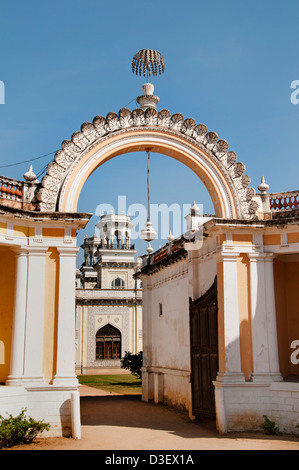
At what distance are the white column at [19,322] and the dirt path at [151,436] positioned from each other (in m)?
1.47

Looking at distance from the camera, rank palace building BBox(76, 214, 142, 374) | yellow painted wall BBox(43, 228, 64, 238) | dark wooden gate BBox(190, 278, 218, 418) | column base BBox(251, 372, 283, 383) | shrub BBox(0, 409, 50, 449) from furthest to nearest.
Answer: palace building BBox(76, 214, 142, 374)
dark wooden gate BBox(190, 278, 218, 418)
column base BBox(251, 372, 283, 383)
yellow painted wall BBox(43, 228, 64, 238)
shrub BBox(0, 409, 50, 449)

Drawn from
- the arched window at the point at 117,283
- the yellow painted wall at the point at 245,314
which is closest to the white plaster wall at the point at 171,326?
the yellow painted wall at the point at 245,314

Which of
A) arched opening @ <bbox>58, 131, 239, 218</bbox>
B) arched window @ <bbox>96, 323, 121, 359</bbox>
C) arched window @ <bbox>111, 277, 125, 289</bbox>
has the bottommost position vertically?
arched window @ <bbox>96, 323, 121, 359</bbox>

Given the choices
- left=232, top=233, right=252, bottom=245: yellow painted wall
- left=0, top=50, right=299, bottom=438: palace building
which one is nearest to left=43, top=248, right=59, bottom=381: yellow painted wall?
left=0, top=50, right=299, bottom=438: palace building

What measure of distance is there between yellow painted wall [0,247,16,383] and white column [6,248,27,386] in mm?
857

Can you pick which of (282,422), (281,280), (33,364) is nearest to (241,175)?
(281,280)

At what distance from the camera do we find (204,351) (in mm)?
13086

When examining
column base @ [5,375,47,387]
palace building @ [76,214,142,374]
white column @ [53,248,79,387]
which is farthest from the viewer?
palace building @ [76,214,142,374]

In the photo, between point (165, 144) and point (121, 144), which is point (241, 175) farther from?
point (121, 144)

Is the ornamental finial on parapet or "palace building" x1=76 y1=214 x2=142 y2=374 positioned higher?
the ornamental finial on parapet

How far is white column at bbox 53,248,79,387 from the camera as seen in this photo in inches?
442

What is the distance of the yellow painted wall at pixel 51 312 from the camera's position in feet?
37.2

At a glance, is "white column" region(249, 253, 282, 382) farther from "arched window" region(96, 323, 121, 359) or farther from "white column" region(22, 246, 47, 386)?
"arched window" region(96, 323, 121, 359)

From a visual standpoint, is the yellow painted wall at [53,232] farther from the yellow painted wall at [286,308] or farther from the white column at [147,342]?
the white column at [147,342]
